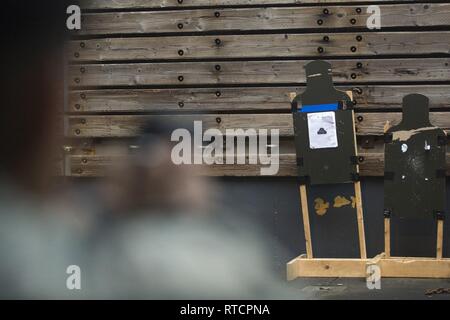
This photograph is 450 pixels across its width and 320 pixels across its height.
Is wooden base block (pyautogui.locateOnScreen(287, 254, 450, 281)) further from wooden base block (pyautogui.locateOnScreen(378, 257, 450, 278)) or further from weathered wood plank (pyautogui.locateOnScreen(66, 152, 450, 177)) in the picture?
weathered wood plank (pyautogui.locateOnScreen(66, 152, 450, 177))

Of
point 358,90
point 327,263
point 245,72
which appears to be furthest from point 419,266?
point 245,72

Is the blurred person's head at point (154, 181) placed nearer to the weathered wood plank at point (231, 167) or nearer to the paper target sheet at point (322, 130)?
the weathered wood plank at point (231, 167)

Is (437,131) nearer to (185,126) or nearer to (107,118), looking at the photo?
(185,126)

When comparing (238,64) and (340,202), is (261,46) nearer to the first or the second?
(238,64)

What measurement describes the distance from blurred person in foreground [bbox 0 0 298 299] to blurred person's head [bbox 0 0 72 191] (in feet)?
0.03

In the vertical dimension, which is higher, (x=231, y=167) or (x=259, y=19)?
(x=259, y=19)

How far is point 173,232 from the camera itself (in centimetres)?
820

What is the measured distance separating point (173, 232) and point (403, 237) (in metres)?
2.19

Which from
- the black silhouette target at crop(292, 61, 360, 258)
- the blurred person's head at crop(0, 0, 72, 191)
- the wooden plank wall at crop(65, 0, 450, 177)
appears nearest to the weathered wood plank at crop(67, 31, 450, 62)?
the wooden plank wall at crop(65, 0, 450, 177)

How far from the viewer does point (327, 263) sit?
7508 millimetres

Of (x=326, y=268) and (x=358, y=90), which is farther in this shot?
(x=358, y=90)

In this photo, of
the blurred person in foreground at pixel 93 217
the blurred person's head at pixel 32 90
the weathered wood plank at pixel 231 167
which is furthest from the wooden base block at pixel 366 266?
the blurred person's head at pixel 32 90

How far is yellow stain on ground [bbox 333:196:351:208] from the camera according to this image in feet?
26.1

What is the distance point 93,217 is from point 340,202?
2435 mm
